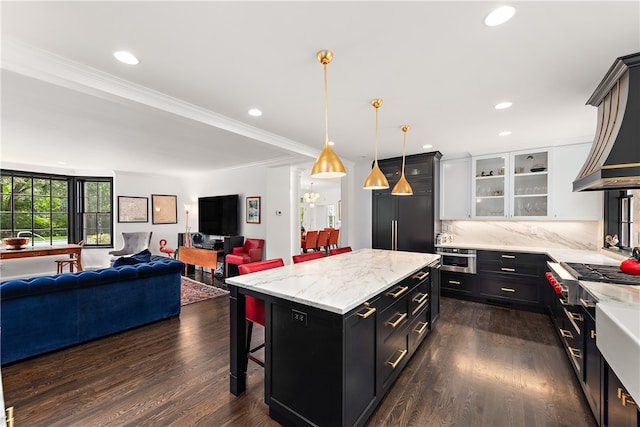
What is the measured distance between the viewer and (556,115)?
303 cm

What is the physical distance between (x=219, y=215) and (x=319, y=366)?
5.95 m

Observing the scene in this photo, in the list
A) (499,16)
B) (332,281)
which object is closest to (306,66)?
(499,16)

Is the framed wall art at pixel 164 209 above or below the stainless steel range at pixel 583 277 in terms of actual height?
above

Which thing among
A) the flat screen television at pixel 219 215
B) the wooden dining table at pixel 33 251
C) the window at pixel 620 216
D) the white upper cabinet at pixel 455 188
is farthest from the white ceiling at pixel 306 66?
the flat screen television at pixel 219 215

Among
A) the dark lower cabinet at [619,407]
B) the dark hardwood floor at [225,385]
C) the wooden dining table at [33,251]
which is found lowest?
the dark hardwood floor at [225,385]

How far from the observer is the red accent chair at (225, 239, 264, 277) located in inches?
220

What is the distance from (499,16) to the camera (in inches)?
61.0

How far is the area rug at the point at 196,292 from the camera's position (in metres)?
4.52

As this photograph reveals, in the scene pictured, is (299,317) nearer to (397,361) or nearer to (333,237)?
(397,361)

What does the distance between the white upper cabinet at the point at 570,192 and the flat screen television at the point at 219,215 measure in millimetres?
6175

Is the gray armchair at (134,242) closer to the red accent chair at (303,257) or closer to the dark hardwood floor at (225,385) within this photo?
the dark hardwood floor at (225,385)

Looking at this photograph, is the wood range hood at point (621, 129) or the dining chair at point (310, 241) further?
the dining chair at point (310, 241)

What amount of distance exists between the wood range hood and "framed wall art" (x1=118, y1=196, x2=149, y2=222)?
890 centimetres

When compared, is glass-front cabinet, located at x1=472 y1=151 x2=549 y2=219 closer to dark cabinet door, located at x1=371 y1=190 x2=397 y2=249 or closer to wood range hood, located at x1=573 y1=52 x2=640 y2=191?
dark cabinet door, located at x1=371 y1=190 x2=397 y2=249
